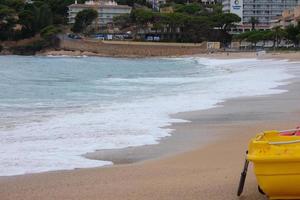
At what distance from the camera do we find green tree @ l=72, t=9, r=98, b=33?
153625mm

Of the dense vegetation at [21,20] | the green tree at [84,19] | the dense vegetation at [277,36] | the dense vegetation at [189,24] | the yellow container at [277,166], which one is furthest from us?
the green tree at [84,19]

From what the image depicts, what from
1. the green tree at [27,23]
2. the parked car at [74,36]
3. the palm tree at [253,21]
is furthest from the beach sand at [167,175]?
the palm tree at [253,21]

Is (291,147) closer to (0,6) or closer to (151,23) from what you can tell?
(151,23)

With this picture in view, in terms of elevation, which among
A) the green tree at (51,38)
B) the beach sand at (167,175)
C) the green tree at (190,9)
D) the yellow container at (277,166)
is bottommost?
the green tree at (51,38)

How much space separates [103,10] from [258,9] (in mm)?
45760

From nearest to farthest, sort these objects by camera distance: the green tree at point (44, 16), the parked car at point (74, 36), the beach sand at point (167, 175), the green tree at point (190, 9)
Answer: the beach sand at point (167, 175), the parked car at point (74, 36), the green tree at point (44, 16), the green tree at point (190, 9)

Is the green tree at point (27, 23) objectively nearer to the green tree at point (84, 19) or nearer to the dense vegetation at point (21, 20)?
the dense vegetation at point (21, 20)

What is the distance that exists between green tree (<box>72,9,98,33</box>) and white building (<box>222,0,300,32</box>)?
40.5 m

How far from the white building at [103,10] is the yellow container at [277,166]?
527 feet

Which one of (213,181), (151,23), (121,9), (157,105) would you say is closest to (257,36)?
(151,23)

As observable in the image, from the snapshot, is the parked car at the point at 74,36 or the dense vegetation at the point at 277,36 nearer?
the dense vegetation at the point at 277,36

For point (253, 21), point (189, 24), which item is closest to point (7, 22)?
point (189, 24)

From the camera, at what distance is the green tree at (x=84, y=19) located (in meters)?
154

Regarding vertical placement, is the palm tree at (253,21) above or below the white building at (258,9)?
below
